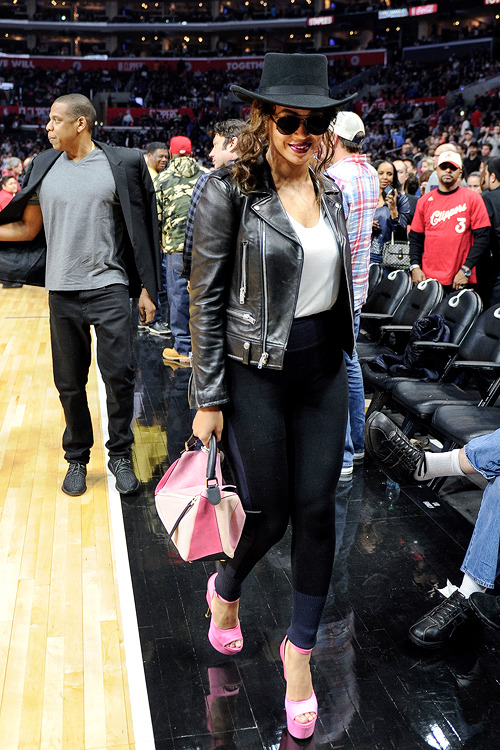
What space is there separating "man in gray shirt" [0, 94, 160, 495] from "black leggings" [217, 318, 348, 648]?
1625 mm

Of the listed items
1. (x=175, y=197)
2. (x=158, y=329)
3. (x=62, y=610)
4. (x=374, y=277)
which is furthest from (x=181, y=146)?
(x=62, y=610)

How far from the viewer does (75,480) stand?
367 centimetres

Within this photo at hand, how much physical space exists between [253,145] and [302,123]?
138mm

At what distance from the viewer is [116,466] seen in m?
3.72

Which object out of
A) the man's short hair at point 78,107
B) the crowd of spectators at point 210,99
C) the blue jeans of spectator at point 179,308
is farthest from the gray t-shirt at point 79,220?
the crowd of spectators at point 210,99

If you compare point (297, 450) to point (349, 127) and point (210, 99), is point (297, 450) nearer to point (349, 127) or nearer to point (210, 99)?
point (349, 127)

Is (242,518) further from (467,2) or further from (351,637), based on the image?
(467,2)

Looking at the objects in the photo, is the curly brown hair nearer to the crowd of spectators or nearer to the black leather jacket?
the black leather jacket

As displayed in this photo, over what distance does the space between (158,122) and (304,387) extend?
104ft

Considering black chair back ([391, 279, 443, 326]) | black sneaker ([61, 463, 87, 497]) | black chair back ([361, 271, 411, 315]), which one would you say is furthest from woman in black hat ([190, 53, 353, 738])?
black chair back ([361, 271, 411, 315])

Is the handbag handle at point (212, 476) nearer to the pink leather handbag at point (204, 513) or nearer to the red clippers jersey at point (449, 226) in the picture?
the pink leather handbag at point (204, 513)

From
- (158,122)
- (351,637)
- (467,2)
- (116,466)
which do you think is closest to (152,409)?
(116,466)

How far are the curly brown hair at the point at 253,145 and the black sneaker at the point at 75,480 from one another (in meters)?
2.19

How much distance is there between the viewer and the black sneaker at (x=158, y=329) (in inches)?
279
